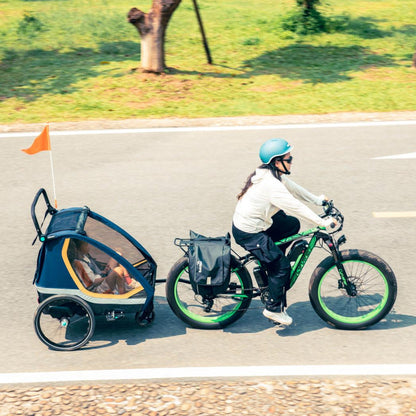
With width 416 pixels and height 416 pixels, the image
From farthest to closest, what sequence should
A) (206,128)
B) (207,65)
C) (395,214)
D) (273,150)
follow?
(207,65), (206,128), (395,214), (273,150)

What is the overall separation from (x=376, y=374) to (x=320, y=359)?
520 mm

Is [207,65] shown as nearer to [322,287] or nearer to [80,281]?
[322,287]

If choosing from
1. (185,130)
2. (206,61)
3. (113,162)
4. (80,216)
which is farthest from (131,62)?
(80,216)

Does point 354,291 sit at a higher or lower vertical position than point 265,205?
lower

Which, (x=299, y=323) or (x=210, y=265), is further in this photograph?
(x=299, y=323)

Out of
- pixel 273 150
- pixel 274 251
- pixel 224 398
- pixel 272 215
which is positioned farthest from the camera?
pixel 272 215

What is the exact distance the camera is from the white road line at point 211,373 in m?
5.75

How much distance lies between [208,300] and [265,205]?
3.73 feet

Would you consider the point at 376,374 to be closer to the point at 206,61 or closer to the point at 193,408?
the point at 193,408

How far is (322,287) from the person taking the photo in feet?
20.9

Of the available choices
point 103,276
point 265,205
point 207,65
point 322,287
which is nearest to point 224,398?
point 322,287

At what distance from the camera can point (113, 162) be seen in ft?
35.8

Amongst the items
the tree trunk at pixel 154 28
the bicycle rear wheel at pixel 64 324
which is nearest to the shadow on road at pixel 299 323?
the bicycle rear wheel at pixel 64 324

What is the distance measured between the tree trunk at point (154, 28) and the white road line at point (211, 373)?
35.1 ft
